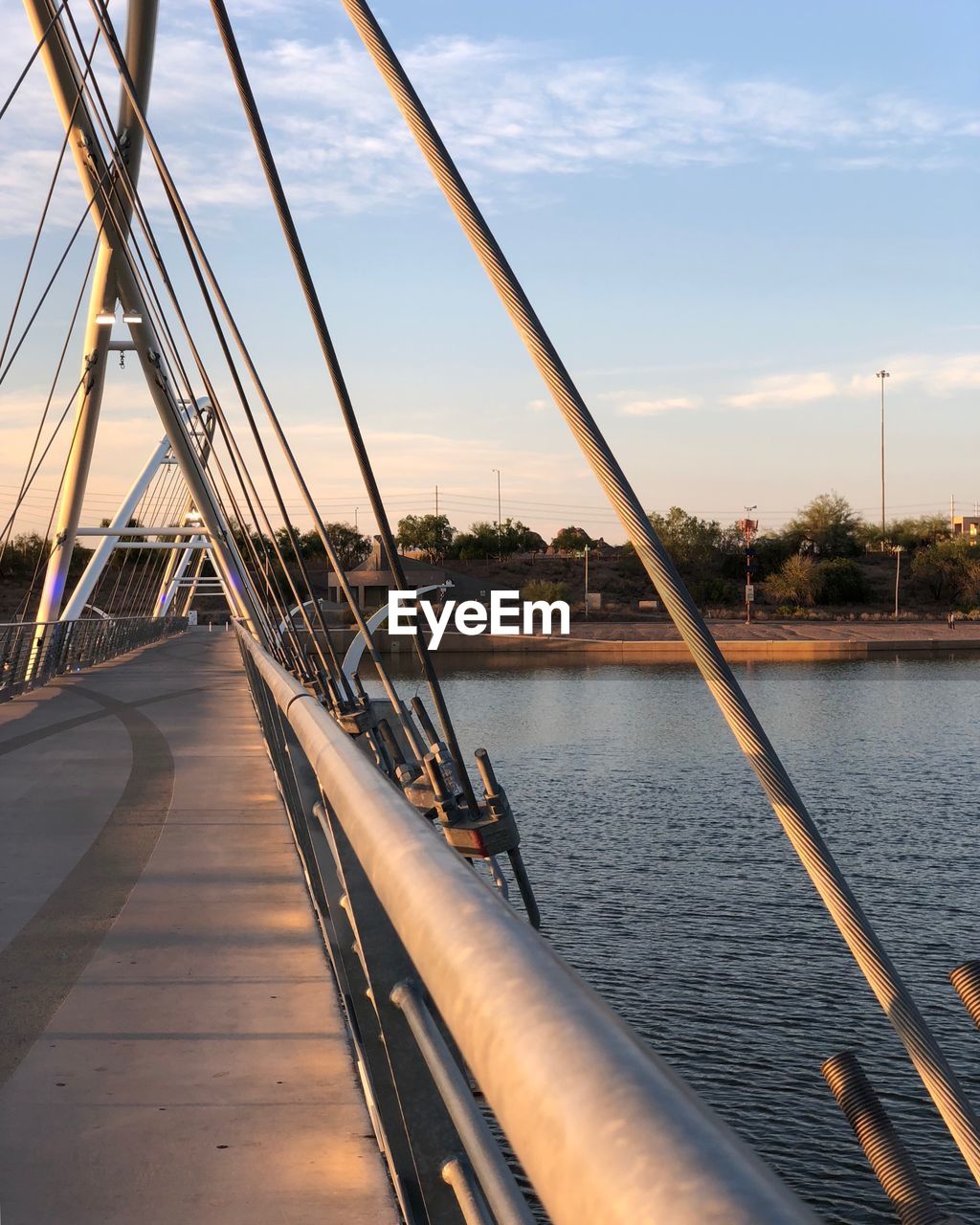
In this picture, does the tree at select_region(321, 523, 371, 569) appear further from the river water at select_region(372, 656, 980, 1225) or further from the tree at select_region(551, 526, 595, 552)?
the river water at select_region(372, 656, 980, 1225)

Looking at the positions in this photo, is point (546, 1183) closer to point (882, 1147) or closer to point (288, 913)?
point (882, 1147)

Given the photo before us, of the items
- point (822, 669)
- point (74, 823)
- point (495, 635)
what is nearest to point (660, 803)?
point (74, 823)

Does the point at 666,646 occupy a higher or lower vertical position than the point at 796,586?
lower

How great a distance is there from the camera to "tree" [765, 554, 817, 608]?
100312 mm

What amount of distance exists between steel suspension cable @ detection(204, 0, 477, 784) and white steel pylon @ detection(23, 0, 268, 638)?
659cm

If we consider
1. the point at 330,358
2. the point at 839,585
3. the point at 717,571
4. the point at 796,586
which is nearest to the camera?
the point at 330,358

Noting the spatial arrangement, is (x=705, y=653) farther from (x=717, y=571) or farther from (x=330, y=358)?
(x=717, y=571)

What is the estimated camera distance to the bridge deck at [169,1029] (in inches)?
98.0

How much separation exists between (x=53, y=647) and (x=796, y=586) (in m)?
84.7

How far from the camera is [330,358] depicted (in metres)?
5.78

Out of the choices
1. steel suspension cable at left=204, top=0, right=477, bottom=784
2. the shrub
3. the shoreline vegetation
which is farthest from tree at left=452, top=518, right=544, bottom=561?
steel suspension cable at left=204, top=0, right=477, bottom=784

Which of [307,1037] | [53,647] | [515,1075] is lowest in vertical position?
[53,647]

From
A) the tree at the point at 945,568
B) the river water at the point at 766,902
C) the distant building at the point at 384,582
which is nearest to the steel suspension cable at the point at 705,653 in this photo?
the river water at the point at 766,902

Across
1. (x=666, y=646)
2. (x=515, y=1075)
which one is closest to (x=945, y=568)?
Answer: (x=666, y=646)
